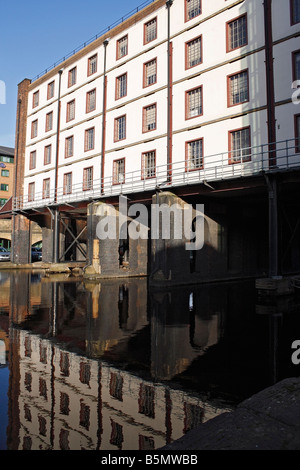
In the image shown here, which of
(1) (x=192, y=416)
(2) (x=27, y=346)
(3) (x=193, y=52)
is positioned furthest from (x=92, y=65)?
(1) (x=192, y=416)

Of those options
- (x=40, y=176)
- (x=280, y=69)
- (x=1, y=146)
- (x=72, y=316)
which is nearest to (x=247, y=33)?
(x=280, y=69)

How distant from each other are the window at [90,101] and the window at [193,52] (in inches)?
371

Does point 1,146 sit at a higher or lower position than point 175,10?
higher

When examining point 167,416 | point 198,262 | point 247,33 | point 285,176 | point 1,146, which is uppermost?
point 1,146

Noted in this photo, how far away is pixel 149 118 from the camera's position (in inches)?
945

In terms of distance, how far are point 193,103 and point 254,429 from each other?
20740 millimetres

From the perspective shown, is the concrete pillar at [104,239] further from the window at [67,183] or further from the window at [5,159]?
the window at [5,159]

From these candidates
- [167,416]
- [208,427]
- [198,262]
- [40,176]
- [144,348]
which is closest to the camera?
[208,427]

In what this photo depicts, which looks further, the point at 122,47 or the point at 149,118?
the point at 122,47

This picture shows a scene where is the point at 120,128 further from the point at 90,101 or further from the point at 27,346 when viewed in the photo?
the point at 27,346

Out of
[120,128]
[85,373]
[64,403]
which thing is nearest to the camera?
[64,403]

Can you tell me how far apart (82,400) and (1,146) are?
76.6 meters

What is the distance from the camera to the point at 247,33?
19016 millimetres

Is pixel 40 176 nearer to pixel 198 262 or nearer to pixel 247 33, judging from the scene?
pixel 198 262
